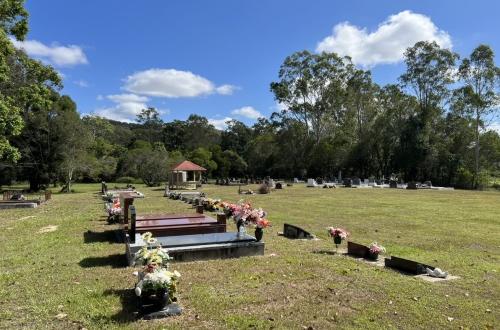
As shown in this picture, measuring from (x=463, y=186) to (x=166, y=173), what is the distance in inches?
1262

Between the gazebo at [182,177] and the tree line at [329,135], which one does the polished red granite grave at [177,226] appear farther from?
the gazebo at [182,177]

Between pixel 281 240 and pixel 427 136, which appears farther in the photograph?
pixel 427 136

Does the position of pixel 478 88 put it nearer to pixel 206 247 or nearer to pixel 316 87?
pixel 316 87

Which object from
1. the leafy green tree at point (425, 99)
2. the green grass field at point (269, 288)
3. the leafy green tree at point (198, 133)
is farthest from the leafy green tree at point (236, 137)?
the green grass field at point (269, 288)

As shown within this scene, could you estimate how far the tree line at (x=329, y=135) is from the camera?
35250 millimetres

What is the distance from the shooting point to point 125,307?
5527 millimetres

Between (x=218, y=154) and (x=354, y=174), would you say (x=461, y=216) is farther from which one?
(x=218, y=154)

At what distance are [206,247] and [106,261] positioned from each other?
2.01 metres

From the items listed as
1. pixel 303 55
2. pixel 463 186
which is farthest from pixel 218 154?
pixel 463 186

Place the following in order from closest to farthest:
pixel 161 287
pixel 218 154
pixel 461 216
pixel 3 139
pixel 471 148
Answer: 1. pixel 161 287
2. pixel 461 216
3. pixel 3 139
4. pixel 471 148
5. pixel 218 154

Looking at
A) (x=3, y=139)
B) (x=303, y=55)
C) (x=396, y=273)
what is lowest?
(x=396, y=273)

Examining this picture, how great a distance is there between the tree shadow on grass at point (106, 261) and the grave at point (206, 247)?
0.22 meters

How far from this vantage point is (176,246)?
8172 mm

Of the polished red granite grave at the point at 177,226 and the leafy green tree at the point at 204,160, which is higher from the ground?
the leafy green tree at the point at 204,160
